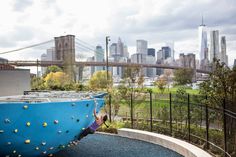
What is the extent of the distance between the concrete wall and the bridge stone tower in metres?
36.8

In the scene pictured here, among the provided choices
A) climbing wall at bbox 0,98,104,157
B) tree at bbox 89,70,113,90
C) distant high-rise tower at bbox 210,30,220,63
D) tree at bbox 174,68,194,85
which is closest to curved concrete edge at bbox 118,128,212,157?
climbing wall at bbox 0,98,104,157

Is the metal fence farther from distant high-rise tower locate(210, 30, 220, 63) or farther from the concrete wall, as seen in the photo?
distant high-rise tower locate(210, 30, 220, 63)

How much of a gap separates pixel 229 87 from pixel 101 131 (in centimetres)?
535

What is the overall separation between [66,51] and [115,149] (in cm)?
4965

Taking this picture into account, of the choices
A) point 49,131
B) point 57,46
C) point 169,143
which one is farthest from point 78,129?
point 57,46

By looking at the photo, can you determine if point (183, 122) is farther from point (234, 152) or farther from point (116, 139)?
point (234, 152)

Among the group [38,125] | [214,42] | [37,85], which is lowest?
[38,125]

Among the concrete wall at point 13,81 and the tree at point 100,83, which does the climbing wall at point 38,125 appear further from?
the tree at point 100,83

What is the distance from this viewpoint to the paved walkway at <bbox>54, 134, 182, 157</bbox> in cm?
968

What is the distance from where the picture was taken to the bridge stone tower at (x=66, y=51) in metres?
50.1

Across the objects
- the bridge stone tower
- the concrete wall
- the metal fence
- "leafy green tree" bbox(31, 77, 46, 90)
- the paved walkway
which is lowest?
the paved walkway

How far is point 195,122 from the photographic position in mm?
11727

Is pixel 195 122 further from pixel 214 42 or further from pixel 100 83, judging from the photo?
pixel 214 42

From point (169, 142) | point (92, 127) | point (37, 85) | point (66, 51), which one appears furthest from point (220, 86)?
point (66, 51)
